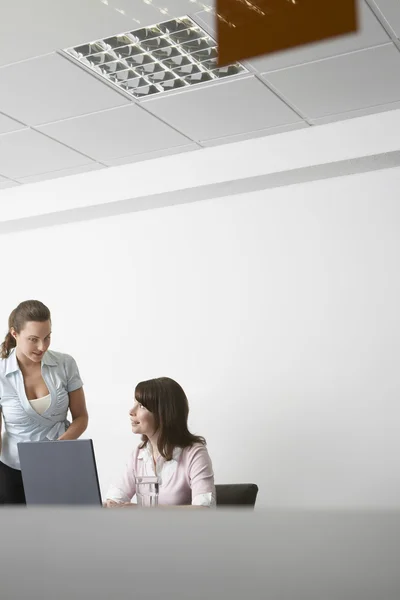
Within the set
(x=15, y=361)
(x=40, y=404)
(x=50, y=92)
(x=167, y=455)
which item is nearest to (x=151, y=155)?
(x=50, y=92)

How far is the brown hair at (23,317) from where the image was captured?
3.00m

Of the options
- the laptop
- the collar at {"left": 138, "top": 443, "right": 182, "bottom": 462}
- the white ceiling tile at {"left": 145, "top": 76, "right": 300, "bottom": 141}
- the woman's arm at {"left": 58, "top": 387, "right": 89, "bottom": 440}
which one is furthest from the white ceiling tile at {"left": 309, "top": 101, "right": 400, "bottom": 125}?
the laptop

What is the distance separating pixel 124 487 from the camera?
9.12ft

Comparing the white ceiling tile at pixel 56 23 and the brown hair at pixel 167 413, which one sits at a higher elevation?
the white ceiling tile at pixel 56 23

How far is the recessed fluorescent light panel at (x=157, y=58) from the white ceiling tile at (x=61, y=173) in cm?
117

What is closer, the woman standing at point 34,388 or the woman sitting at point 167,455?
the woman sitting at point 167,455

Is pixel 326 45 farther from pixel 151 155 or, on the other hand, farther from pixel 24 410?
pixel 24 410

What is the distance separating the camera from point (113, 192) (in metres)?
4.88

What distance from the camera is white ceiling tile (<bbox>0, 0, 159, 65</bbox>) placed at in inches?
113

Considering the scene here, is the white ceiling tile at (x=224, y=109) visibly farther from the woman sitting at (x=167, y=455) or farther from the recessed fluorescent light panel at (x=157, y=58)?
the woman sitting at (x=167, y=455)

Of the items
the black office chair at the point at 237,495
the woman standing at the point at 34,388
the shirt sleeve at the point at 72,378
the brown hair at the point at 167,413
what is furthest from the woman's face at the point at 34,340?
the black office chair at the point at 237,495

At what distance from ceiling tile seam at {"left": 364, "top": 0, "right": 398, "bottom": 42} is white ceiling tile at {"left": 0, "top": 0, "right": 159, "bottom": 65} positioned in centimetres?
85

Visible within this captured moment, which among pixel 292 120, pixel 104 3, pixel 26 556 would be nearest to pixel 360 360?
pixel 292 120

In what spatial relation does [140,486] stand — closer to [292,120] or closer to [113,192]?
[292,120]
